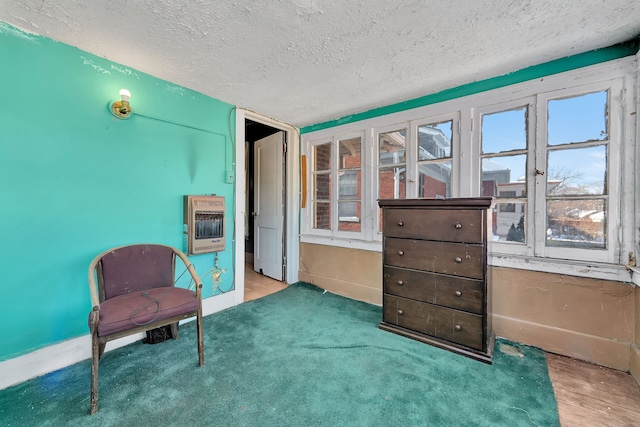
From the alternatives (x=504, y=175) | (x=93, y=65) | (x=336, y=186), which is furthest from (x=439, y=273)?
(x=93, y=65)

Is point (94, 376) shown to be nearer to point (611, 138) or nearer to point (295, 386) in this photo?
point (295, 386)

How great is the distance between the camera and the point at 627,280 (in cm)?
179

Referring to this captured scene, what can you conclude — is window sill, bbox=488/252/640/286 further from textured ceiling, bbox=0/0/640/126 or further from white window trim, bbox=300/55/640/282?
textured ceiling, bbox=0/0/640/126

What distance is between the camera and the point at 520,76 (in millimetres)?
2139

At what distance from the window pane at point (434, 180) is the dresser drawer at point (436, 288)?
2.91 feet

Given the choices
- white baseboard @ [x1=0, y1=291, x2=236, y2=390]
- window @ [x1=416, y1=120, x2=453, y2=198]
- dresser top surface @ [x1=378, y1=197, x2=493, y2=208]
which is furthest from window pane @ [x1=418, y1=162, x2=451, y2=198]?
white baseboard @ [x1=0, y1=291, x2=236, y2=390]

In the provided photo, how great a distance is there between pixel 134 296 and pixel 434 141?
9.73ft

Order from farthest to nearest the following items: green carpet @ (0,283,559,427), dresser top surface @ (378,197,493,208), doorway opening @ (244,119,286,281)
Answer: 1. doorway opening @ (244,119,286,281)
2. dresser top surface @ (378,197,493,208)
3. green carpet @ (0,283,559,427)

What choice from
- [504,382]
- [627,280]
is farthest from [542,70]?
[504,382]

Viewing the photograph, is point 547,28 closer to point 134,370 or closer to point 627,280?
point 627,280

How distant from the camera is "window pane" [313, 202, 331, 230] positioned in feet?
11.4

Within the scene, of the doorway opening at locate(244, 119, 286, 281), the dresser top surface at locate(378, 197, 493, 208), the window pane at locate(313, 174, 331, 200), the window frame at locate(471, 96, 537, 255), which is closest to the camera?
the dresser top surface at locate(378, 197, 493, 208)

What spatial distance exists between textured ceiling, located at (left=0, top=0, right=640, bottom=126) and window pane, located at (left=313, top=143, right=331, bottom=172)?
3.79 feet

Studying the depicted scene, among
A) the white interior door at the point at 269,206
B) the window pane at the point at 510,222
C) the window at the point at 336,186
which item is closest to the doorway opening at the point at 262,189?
the white interior door at the point at 269,206
